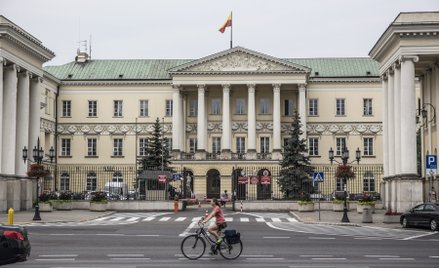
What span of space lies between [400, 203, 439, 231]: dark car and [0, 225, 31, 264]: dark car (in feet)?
74.6

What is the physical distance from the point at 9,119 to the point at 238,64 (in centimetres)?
3994

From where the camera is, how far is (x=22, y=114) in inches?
2291

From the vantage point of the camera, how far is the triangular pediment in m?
89.1

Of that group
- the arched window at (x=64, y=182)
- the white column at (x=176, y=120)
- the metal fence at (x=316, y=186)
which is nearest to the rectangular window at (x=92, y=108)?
the arched window at (x=64, y=182)

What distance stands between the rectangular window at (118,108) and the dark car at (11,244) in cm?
7576

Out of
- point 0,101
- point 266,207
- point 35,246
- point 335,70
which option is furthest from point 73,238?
point 335,70

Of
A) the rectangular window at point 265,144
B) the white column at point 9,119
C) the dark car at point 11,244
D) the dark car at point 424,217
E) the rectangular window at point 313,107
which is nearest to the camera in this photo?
the dark car at point 11,244

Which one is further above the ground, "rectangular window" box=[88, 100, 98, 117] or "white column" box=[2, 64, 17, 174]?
"rectangular window" box=[88, 100, 98, 117]

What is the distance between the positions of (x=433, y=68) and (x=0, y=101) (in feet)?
97.3

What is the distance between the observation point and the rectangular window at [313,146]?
92.7 m

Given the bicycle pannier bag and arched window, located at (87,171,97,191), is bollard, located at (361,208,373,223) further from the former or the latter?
arched window, located at (87,171,97,191)

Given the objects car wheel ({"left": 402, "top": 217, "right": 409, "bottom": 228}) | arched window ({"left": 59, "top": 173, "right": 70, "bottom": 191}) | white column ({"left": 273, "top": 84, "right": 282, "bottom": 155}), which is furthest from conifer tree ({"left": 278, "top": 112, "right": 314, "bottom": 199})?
arched window ({"left": 59, "top": 173, "right": 70, "bottom": 191})

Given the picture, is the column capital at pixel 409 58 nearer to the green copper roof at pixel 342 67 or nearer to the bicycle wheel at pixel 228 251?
the bicycle wheel at pixel 228 251

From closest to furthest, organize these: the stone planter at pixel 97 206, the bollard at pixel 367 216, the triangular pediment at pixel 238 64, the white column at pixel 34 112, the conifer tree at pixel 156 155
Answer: the bollard at pixel 367 216 < the stone planter at pixel 97 206 < the white column at pixel 34 112 < the conifer tree at pixel 156 155 < the triangular pediment at pixel 238 64
